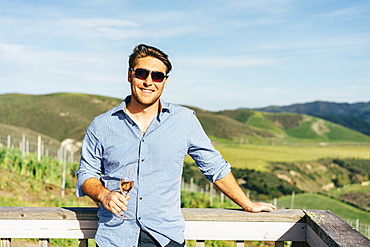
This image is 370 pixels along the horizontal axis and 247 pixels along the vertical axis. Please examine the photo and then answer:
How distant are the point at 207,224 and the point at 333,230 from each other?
0.76 m

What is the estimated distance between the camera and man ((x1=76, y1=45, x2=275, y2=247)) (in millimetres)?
1981

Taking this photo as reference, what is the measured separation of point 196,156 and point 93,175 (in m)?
0.65

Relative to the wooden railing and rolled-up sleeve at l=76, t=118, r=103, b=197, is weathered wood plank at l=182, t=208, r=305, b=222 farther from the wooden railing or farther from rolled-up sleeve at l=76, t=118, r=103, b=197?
rolled-up sleeve at l=76, t=118, r=103, b=197

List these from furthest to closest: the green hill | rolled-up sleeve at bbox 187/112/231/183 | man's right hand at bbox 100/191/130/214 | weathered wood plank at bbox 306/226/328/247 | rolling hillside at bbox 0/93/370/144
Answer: rolling hillside at bbox 0/93/370/144 < the green hill < rolled-up sleeve at bbox 187/112/231/183 < weathered wood plank at bbox 306/226/328/247 < man's right hand at bbox 100/191/130/214

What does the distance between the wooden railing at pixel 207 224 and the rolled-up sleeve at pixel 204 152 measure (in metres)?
0.28

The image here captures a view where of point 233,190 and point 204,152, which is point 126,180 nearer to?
point 204,152

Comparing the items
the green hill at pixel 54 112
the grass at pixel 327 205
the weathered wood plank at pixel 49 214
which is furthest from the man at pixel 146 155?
the green hill at pixel 54 112

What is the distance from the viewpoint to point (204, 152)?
86.4 inches

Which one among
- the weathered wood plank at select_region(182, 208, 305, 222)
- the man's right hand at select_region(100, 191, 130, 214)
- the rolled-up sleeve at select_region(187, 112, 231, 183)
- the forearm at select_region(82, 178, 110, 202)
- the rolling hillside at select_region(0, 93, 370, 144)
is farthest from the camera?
the rolling hillside at select_region(0, 93, 370, 144)

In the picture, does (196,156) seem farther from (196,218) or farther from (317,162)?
(317,162)

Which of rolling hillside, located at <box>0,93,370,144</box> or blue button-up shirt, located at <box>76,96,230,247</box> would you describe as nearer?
blue button-up shirt, located at <box>76,96,230,247</box>

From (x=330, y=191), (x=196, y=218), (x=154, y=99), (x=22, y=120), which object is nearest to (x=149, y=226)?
(x=196, y=218)

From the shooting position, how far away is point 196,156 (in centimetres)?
222

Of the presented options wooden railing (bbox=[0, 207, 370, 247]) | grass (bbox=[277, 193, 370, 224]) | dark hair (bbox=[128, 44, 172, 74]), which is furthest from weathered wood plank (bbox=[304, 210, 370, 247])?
grass (bbox=[277, 193, 370, 224])
